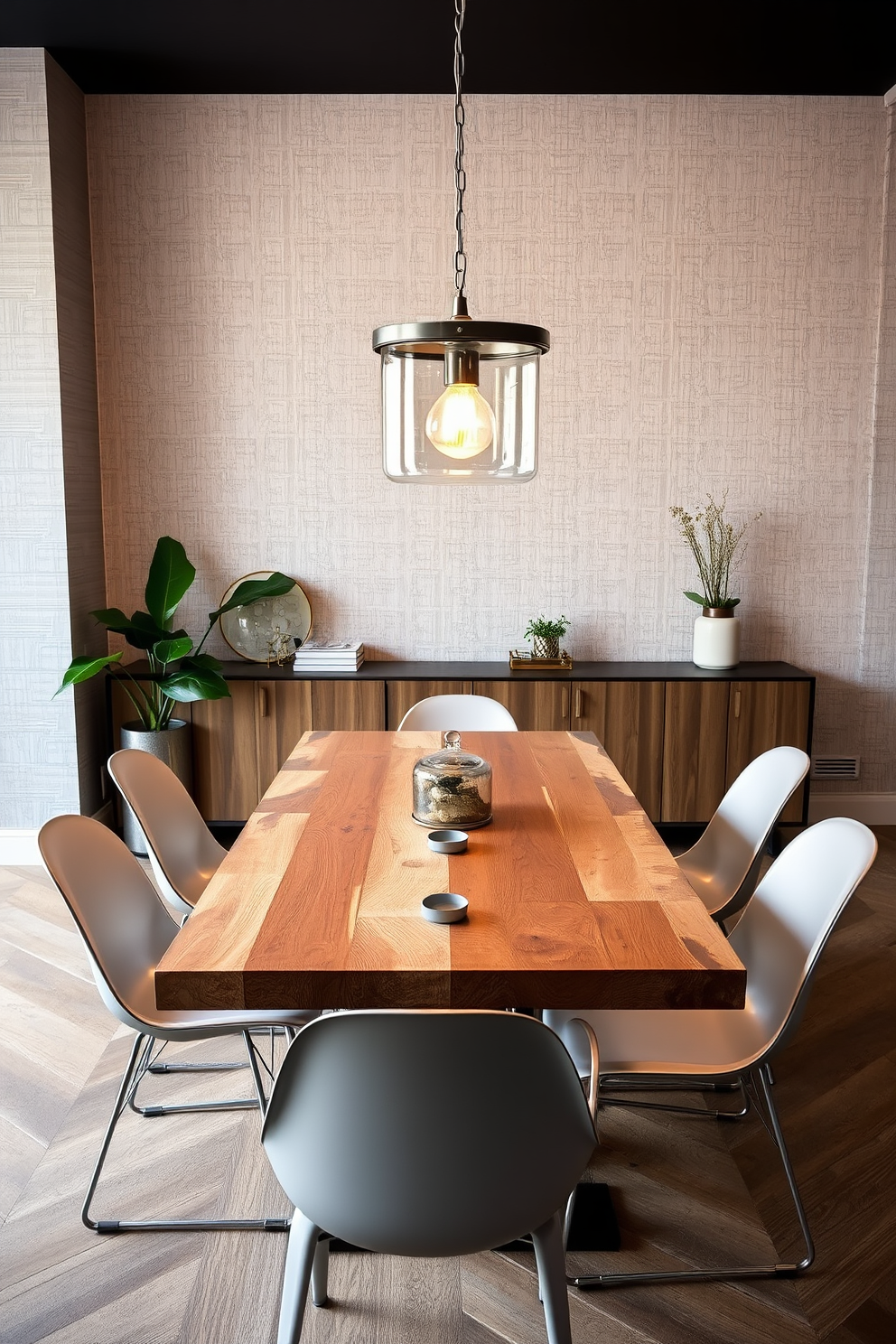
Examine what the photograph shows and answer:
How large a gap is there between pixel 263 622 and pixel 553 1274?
330 cm

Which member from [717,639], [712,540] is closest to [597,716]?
[717,639]

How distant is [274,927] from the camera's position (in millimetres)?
1746

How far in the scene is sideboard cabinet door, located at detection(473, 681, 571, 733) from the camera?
4.16 m

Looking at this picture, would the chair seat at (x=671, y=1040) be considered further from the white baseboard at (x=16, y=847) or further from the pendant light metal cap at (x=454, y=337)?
the white baseboard at (x=16, y=847)

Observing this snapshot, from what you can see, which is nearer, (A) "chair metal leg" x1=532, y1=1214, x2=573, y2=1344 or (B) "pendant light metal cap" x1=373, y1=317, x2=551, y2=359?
(A) "chair metal leg" x1=532, y1=1214, x2=573, y2=1344

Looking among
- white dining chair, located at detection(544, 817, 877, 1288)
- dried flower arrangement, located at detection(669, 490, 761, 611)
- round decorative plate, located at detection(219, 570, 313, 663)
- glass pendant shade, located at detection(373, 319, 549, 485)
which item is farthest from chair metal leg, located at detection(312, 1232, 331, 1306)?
dried flower arrangement, located at detection(669, 490, 761, 611)

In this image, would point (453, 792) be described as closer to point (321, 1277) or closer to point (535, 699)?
point (321, 1277)

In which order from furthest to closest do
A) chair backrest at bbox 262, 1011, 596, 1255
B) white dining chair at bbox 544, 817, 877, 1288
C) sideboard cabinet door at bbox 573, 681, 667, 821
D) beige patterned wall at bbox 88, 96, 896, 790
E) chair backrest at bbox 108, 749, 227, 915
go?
beige patterned wall at bbox 88, 96, 896, 790
sideboard cabinet door at bbox 573, 681, 667, 821
chair backrest at bbox 108, 749, 227, 915
white dining chair at bbox 544, 817, 877, 1288
chair backrest at bbox 262, 1011, 596, 1255

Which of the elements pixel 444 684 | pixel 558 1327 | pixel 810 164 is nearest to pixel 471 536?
pixel 444 684

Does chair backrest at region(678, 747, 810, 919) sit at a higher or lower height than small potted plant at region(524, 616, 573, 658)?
lower

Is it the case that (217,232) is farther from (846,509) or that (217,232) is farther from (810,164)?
(846,509)

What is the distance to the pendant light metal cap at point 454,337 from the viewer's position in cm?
181

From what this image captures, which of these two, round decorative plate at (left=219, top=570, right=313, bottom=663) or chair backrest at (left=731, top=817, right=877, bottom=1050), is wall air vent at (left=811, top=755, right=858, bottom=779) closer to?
round decorative plate at (left=219, top=570, right=313, bottom=663)

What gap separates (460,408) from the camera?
191cm
